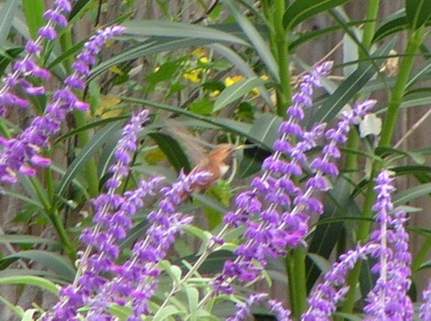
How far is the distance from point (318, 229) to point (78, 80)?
989 mm

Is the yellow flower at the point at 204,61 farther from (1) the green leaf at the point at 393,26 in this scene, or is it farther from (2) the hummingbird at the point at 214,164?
(2) the hummingbird at the point at 214,164

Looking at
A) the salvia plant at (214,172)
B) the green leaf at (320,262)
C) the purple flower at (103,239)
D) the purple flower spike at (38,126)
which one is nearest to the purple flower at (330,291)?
the salvia plant at (214,172)

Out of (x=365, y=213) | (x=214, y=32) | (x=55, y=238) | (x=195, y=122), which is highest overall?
(x=214, y=32)

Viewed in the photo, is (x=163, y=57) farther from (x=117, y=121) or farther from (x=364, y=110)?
(x=364, y=110)

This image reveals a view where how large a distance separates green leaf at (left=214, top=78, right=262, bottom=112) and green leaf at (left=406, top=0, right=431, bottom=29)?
0.31 meters

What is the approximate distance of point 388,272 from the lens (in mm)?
1288

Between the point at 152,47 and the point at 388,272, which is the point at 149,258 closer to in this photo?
the point at 388,272

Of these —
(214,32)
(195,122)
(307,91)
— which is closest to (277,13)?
(214,32)

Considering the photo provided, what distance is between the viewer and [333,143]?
53.4 inches

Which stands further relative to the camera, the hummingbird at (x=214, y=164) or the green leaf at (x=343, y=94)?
the green leaf at (x=343, y=94)

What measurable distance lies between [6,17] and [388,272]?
1.04 m

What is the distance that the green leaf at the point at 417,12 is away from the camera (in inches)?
80.7

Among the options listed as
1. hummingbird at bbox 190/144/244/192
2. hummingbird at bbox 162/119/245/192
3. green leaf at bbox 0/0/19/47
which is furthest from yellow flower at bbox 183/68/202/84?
hummingbird at bbox 190/144/244/192

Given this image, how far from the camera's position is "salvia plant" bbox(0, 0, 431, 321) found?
→ 52.9 inches
